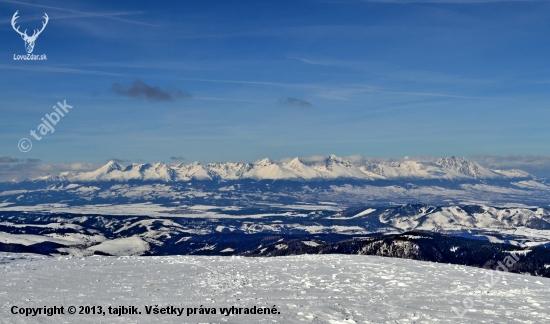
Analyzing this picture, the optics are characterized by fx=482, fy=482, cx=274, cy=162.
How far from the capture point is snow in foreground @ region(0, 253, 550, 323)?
99.4 ft

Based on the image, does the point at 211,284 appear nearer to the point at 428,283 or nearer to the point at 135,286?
the point at 135,286

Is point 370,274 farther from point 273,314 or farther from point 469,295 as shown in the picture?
point 273,314

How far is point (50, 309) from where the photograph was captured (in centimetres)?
3006

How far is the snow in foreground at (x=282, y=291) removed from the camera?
30.3 m

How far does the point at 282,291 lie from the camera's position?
125 ft

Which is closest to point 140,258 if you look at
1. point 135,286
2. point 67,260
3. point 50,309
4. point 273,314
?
point 67,260

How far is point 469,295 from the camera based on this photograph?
125 ft

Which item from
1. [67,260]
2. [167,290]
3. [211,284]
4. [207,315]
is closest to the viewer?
[207,315]

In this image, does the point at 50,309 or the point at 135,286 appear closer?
the point at 50,309

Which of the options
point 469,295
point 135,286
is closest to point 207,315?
point 135,286

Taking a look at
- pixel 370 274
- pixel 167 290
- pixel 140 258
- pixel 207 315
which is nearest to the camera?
pixel 207 315

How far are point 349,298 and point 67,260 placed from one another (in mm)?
36985

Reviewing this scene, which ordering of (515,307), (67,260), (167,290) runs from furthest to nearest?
(67,260) → (167,290) → (515,307)

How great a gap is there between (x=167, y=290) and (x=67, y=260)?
2503 cm
